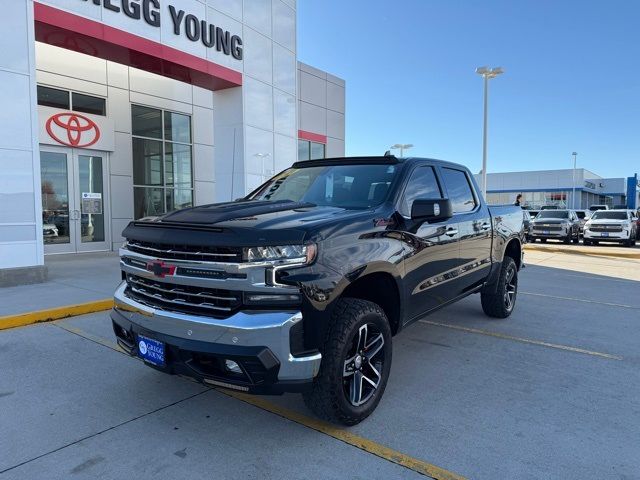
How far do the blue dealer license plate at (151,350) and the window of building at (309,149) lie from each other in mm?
17027

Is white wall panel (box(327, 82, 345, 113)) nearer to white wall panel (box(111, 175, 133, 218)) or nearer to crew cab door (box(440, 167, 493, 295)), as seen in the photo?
white wall panel (box(111, 175, 133, 218))

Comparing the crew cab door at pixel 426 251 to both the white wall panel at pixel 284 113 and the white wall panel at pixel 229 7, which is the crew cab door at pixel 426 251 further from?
the white wall panel at pixel 284 113

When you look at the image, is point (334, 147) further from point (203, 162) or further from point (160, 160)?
point (160, 160)

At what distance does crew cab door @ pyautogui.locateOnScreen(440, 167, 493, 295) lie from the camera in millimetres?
4832

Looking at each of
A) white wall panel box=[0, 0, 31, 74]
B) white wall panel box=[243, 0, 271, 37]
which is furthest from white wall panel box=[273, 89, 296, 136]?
white wall panel box=[0, 0, 31, 74]

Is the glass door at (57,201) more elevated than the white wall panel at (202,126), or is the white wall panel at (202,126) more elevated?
the white wall panel at (202,126)

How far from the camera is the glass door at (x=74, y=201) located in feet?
41.1

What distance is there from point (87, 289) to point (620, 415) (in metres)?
7.28

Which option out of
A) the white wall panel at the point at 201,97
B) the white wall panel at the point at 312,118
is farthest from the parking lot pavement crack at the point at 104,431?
the white wall panel at the point at 312,118

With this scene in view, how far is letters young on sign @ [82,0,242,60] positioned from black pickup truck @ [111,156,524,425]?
26.8ft

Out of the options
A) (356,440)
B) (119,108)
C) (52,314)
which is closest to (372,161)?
(356,440)

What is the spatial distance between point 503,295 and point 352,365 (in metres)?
3.69

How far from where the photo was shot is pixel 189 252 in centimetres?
300

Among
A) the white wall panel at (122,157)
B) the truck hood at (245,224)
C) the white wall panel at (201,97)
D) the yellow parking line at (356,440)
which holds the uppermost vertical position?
the white wall panel at (201,97)
